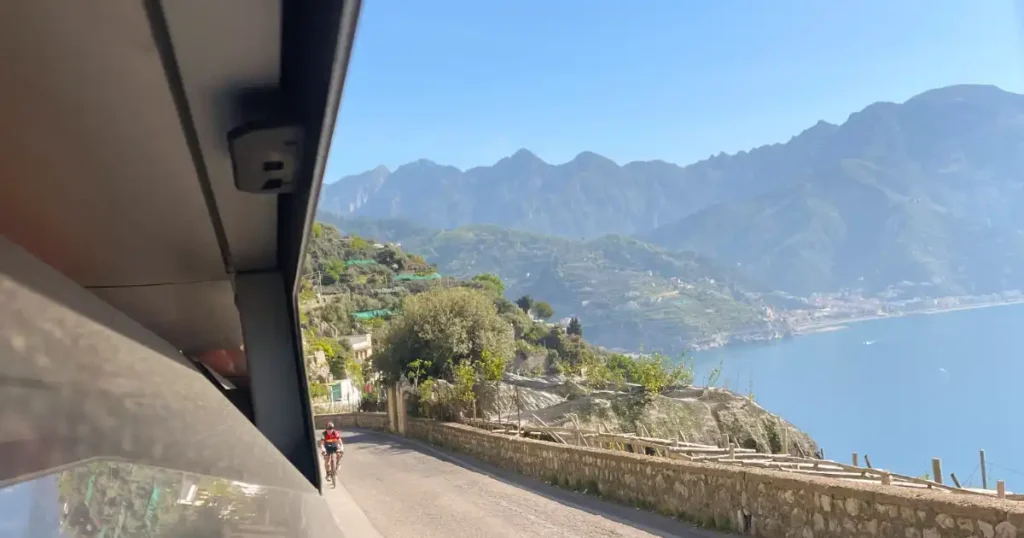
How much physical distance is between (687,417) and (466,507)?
10.6m

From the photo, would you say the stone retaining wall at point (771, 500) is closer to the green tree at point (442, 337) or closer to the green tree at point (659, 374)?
the green tree at point (659, 374)

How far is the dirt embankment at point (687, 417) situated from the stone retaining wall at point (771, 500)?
5.73m

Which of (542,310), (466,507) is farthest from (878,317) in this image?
(466,507)

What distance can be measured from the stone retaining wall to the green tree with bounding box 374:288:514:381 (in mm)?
15196

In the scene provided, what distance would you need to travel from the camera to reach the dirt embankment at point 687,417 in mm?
21375

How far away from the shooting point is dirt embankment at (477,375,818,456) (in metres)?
21.4

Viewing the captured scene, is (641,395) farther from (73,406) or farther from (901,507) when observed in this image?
(73,406)

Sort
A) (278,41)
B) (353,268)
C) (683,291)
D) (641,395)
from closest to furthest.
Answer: (278,41) < (641,395) < (353,268) < (683,291)

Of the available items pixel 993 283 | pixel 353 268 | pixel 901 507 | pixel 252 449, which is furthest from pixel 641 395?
pixel 993 283

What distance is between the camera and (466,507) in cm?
1354

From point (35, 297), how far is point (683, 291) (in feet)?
585

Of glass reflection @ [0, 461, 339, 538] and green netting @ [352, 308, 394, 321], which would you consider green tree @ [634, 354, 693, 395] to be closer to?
glass reflection @ [0, 461, 339, 538]

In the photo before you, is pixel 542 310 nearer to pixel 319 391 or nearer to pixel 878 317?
pixel 319 391

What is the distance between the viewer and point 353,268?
101875mm
